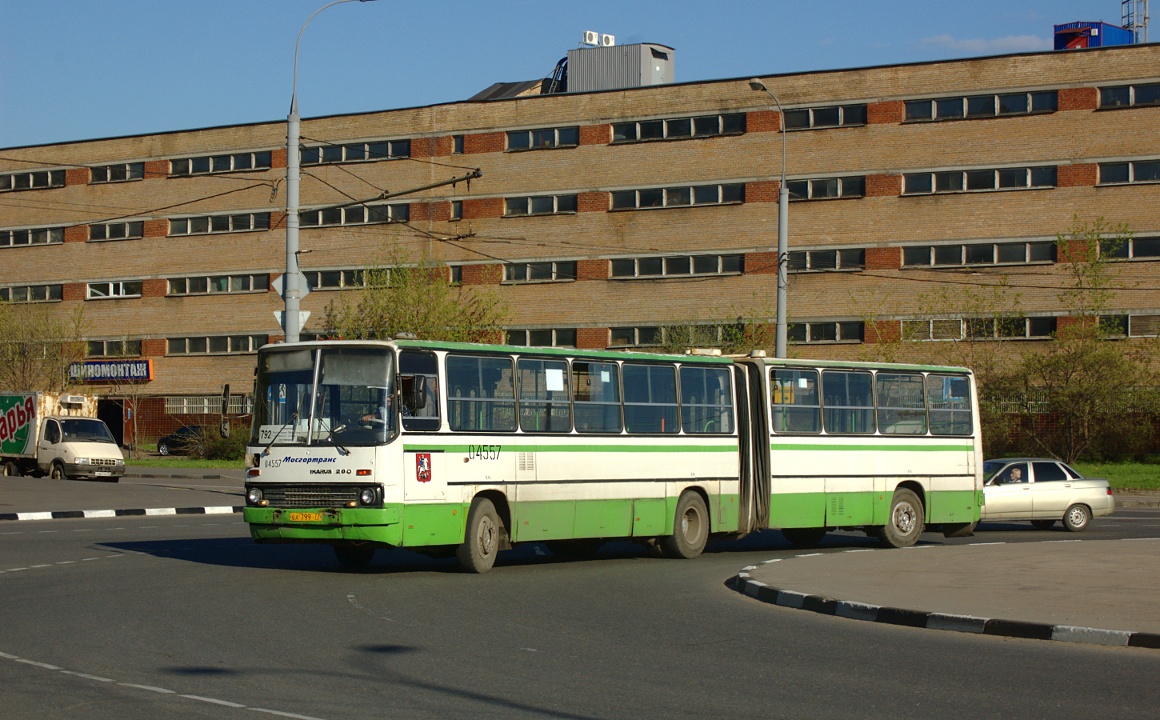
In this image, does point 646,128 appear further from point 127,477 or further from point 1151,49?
point 127,477

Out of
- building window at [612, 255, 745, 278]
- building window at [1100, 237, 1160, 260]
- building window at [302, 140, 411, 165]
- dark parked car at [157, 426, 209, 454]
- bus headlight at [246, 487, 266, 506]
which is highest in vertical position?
building window at [302, 140, 411, 165]

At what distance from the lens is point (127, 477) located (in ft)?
151

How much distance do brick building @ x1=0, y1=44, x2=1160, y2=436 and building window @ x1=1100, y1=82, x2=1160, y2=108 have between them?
9 cm

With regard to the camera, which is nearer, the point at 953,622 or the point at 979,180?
the point at 953,622

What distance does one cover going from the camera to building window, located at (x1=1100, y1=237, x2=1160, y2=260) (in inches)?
2133

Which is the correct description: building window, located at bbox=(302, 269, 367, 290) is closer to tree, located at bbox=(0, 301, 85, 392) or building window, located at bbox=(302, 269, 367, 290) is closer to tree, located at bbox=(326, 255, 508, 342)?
tree, located at bbox=(326, 255, 508, 342)

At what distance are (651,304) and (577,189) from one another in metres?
6.42

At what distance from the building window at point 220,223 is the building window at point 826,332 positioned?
2796cm

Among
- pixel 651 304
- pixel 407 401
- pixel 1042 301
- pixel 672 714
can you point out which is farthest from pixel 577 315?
pixel 672 714

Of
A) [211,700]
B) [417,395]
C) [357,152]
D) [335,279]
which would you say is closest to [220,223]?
[335,279]

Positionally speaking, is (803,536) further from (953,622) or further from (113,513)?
(113,513)

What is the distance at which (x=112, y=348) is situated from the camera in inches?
2938

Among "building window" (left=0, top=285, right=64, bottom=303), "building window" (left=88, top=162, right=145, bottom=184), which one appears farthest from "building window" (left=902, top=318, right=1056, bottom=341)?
"building window" (left=0, top=285, right=64, bottom=303)

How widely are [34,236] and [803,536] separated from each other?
6338 centimetres
